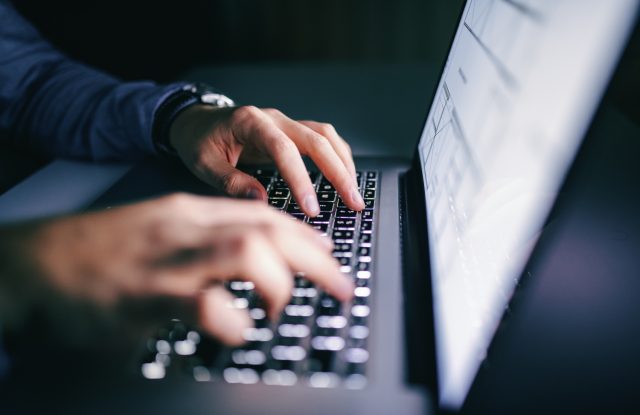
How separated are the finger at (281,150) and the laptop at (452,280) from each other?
0.08 meters

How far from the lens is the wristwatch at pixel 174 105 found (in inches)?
30.7

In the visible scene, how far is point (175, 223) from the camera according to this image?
0.34 metres

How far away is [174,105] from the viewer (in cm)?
81

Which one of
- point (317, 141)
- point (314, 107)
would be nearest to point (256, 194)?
point (317, 141)

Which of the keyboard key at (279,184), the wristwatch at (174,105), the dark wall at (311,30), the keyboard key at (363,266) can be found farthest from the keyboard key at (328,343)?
the dark wall at (311,30)

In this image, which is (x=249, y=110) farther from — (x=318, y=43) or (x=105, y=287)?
(x=318, y=43)

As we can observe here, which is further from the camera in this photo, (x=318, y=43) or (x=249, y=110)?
(x=318, y=43)

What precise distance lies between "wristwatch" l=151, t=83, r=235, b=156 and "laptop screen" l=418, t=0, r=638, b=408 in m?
0.46

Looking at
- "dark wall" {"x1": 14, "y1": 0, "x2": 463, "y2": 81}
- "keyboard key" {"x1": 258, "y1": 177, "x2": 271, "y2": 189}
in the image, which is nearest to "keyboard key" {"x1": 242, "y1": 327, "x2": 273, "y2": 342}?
"keyboard key" {"x1": 258, "y1": 177, "x2": 271, "y2": 189}

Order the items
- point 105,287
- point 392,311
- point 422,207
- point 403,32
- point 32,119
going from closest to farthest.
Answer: point 105,287
point 392,311
point 422,207
point 32,119
point 403,32

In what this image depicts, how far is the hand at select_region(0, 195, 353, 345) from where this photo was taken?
0.32 metres

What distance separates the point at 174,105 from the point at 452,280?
22.7 inches

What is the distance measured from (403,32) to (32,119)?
1.35 meters

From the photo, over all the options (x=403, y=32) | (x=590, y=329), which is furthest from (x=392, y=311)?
(x=403, y=32)
